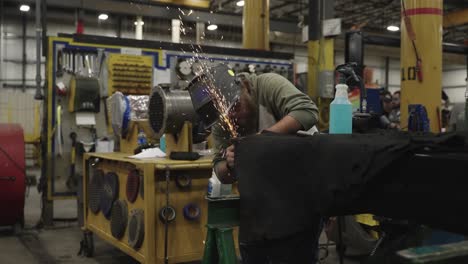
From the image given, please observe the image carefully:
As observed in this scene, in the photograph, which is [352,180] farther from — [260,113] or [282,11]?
[282,11]

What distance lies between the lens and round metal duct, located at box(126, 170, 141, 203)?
282 centimetres

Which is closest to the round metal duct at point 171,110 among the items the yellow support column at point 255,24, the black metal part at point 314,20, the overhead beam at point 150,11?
the black metal part at point 314,20

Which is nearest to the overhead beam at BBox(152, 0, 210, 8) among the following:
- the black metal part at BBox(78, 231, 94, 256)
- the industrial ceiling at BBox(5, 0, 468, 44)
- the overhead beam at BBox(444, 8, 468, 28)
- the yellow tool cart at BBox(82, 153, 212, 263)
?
the industrial ceiling at BBox(5, 0, 468, 44)

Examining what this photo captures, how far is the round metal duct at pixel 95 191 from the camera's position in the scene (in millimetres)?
3402

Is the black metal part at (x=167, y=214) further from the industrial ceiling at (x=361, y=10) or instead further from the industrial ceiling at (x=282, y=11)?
the industrial ceiling at (x=361, y=10)

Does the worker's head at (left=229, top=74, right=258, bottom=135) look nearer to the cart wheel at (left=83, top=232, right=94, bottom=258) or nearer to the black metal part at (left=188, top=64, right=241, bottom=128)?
the black metal part at (left=188, top=64, right=241, bottom=128)

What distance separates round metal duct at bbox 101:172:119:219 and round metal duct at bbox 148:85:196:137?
46 cm

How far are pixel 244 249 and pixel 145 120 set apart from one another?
202cm

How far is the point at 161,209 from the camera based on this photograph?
266 cm

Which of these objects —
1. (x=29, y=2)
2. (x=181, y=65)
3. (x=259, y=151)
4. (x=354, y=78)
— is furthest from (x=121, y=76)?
(x=29, y=2)

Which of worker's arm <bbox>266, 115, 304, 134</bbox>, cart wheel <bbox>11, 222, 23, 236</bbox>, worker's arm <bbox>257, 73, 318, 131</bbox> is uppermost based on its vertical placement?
worker's arm <bbox>257, 73, 318, 131</bbox>

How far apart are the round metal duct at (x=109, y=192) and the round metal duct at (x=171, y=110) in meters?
0.46

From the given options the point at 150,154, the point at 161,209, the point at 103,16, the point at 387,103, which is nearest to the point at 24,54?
the point at 103,16

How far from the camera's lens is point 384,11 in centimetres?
1173
